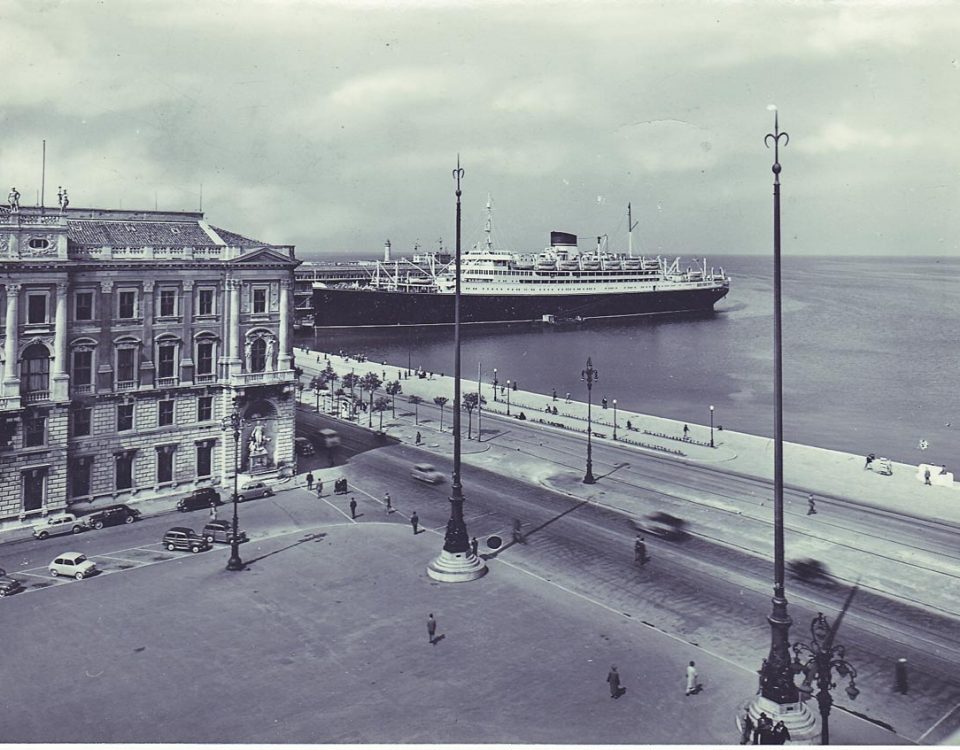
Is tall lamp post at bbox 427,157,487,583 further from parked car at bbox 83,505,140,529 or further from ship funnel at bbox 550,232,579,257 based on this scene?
ship funnel at bbox 550,232,579,257

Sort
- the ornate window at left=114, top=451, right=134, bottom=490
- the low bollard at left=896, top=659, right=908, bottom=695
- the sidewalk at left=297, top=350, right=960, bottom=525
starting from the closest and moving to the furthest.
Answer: the low bollard at left=896, top=659, right=908, bottom=695 → the ornate window at left=114, top=451, right=134, bottom=490 → the sidewalk at left=297, top=350, right=960, bottom=525

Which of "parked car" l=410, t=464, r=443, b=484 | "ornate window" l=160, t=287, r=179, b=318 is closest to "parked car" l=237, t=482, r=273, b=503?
"parked car" l=410, t=464, r=443, b=484

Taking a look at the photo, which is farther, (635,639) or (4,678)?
(635,639)

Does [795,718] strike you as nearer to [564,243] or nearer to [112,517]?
[112,517]

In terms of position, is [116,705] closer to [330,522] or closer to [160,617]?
[160,617]

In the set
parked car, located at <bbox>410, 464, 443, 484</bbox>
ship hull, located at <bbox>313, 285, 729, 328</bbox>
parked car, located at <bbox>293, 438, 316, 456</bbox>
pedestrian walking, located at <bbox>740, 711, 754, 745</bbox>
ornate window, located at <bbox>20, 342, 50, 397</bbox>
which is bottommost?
pedestrian walking, located at <bbox>740, 711, 754, 745</bbox>

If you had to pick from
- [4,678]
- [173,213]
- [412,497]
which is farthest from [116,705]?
[173,213]

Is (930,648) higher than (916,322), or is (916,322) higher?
(916,322)
